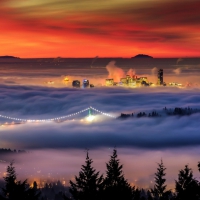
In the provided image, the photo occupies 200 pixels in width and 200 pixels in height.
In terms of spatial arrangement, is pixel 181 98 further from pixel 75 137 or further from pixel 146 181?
pixel 146 181

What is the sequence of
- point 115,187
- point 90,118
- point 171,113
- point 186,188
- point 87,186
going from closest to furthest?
point 87,186
point 115,187
point 186,188
point 90,118
point 171,113

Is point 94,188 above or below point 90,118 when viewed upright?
below

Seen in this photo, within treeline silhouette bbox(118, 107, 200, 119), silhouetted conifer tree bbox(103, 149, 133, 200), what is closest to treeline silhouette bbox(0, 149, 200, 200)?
silhouetted conifer tree bbox(103, 149, 133, 200)

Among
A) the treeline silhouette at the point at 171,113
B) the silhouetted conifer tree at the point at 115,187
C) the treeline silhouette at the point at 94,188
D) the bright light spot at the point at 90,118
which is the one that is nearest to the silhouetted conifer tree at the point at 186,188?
the treeline silhouette at the point at 94,188

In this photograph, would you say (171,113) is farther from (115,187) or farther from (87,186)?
(87,186)

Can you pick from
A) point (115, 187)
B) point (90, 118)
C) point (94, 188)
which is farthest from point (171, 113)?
point (94, 188)

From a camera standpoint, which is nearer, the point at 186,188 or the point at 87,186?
the point at 87,186

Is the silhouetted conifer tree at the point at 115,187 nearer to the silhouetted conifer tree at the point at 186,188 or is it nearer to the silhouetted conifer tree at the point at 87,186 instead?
the silhouetted conifer tree at the point at 87,186

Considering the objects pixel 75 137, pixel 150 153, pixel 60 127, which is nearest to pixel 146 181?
pixel 150 153
